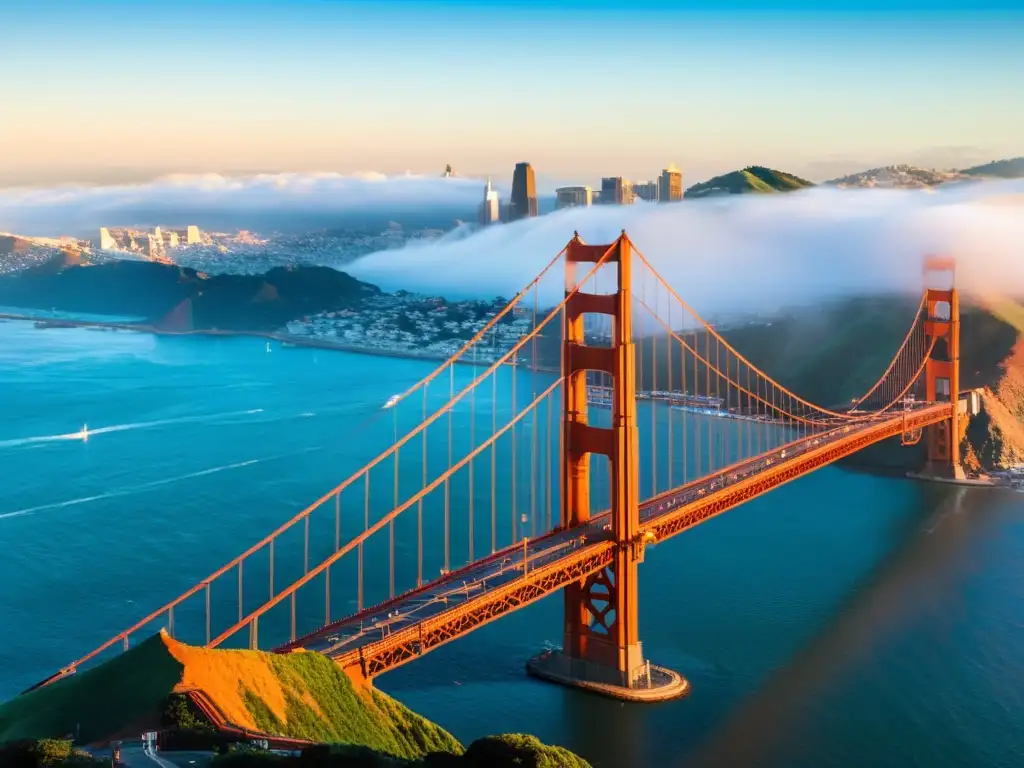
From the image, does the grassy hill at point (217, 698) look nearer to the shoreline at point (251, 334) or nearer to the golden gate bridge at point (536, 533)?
the golden gate bridge at point (536, 533)

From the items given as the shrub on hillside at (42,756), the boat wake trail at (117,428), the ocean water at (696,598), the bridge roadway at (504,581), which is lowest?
the ocean water at (696,598)

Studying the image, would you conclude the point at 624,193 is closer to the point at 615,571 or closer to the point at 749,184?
the point at 749,184

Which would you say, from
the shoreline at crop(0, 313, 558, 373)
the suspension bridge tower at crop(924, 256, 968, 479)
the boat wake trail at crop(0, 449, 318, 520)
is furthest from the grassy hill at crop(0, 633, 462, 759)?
the shoreline at crop(0, 313, 558, 373)

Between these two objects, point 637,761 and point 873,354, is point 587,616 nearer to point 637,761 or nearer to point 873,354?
point 637,761

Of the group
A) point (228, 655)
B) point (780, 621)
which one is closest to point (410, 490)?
point (780, 621)

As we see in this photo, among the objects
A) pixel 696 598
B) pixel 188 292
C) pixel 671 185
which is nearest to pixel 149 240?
pixel 188 292

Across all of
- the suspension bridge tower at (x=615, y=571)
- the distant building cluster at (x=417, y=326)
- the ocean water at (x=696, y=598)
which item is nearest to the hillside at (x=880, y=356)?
the ocean water at (x=696, y=598)
